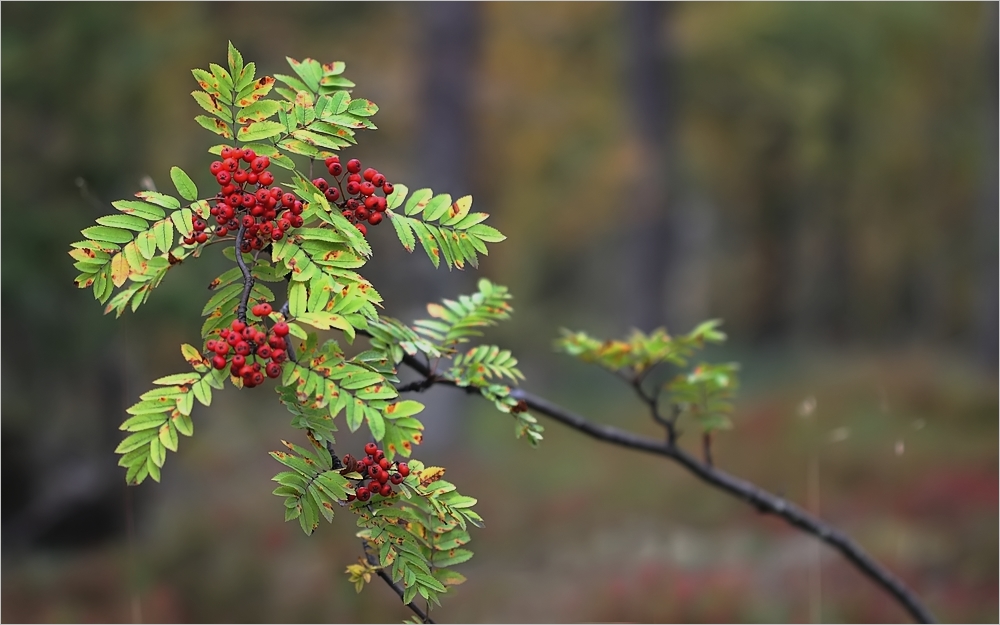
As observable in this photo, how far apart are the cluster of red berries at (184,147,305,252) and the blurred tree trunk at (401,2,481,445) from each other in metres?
5.40

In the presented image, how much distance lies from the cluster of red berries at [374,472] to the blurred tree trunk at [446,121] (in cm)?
546

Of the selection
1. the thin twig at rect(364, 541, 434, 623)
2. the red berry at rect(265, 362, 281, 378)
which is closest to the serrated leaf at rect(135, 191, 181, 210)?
the red berry at rect(265, 362, 281, 378)

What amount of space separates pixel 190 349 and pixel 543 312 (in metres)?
13.7

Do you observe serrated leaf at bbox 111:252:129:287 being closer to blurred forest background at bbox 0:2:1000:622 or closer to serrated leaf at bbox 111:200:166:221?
serrated leaf at bbox 111:200:166:221

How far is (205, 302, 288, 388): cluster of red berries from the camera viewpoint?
858mm

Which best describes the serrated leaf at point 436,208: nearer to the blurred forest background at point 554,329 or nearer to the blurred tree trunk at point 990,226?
the blurred forest background at point 554,329

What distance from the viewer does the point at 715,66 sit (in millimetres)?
9875

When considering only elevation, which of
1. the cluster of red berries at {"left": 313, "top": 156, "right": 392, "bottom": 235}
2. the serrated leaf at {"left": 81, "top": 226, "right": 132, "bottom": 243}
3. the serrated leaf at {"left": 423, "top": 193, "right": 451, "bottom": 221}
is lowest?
the serrated leaf at {"left": 81, "top": 226, "right": 132, "bottom": 243}

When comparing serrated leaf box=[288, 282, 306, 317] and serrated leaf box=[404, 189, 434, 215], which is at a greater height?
serrated leaf box=[404, 189, 434, 215]

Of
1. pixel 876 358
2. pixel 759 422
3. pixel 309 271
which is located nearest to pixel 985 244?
pixel 876 358

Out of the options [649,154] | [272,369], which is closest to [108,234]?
[272,369]

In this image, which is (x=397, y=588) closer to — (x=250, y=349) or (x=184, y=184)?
(x=250, y=349)

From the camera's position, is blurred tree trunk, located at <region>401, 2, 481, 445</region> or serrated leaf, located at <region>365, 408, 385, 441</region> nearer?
serrated leaf, located at <region>365, 408, 385, 441</region>

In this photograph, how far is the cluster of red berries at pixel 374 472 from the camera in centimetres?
91
